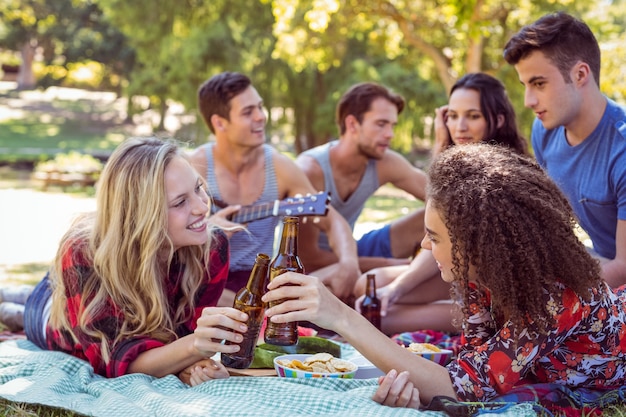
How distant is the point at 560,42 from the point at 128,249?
2663mm

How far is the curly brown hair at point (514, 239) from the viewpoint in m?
2.73

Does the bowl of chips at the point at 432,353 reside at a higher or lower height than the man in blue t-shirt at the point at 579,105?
lower

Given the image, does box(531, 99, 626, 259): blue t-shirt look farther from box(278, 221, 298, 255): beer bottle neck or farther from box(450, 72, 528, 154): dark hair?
box(278, 221, 298, 255): beer bottle neck

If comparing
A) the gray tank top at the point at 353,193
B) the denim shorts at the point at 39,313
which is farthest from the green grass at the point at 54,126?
the denim shorts at the point at 39,313

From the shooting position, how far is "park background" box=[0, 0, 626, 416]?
45.5 ft

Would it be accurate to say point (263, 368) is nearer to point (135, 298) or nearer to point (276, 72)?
point (135, 298)

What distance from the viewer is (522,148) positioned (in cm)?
502

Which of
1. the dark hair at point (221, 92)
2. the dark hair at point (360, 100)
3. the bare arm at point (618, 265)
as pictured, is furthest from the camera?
the dark hair at point (360, 100)

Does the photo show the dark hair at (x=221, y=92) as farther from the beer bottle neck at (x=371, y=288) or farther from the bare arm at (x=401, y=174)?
the beer bottle neck at (x=371, y=288)

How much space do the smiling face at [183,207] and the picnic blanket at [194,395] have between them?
2.20 ft

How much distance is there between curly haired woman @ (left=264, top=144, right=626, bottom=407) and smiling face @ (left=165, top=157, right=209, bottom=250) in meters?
1.04

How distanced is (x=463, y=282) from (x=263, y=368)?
1087 mm

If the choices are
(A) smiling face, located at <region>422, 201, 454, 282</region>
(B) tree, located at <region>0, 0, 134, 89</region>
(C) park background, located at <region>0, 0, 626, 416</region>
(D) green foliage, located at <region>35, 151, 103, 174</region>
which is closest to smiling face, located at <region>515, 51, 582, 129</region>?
(A) smiling face, located at <region>422, 201, 454, 282</region>

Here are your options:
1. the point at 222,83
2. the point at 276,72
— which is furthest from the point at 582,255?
the point at 276,72
